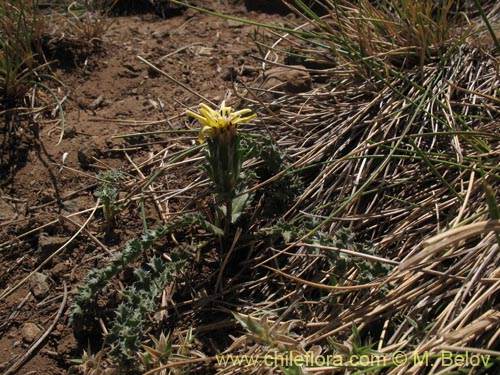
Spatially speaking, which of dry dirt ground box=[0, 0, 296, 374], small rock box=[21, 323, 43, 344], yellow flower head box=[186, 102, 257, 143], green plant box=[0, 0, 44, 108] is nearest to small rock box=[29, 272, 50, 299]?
dry dirt ground box=[0, 0, 296, 374]

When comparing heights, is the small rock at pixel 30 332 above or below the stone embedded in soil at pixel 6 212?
below

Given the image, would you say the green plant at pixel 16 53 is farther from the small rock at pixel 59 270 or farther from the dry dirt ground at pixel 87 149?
the small rock at pixel 59 270

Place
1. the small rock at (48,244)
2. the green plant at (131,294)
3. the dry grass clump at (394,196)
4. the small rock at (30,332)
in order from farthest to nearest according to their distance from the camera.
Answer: the small rock at (48,244)
the small rock at (30,332)
the green plant at (131,294)
the dry grass clump at (394,196)

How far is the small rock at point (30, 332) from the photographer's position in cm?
184

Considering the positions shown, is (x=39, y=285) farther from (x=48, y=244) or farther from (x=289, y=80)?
(x=289, y=80)

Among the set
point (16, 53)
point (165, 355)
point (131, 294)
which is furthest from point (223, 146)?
point (16, 53)

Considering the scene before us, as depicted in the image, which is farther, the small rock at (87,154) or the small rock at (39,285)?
the small rock at (87,154)

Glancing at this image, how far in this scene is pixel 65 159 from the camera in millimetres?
2416

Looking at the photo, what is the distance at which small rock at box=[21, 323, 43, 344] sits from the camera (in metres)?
1.84

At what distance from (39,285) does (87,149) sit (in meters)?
0.68

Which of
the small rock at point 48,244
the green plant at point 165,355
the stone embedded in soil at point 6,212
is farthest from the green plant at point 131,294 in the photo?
the stone embedded in soil at point 6,212

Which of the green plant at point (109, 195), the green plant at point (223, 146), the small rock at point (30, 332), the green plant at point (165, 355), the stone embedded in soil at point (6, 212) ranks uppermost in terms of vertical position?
the green plant at point (223, 146)

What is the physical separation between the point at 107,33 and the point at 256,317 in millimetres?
1940

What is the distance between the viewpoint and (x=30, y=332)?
1.86 metres
